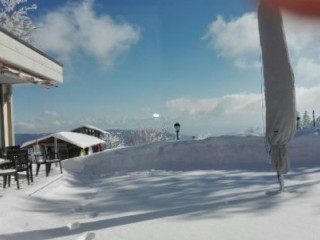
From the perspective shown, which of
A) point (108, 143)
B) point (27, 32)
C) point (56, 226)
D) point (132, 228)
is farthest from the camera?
point (108, 143)

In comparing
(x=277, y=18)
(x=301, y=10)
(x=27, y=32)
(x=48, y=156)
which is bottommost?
(x=48, y=156)

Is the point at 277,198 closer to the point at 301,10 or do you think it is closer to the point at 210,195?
the point at 210,195

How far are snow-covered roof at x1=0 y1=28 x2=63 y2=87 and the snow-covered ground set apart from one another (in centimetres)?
292

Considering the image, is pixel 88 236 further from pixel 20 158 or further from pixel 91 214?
pixel 20 158

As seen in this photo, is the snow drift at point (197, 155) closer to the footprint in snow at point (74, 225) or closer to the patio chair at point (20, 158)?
the patio chair at point (20, 158)

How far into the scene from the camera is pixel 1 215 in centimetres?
622

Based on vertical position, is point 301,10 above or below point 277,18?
above

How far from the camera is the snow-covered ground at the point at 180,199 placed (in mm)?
5484

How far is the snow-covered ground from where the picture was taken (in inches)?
216

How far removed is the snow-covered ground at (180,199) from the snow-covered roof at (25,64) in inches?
115

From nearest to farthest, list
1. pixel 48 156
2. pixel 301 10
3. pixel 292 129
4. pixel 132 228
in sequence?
pixel 132 228, pixel 292 129, pixel 301 10, pixel 48 156

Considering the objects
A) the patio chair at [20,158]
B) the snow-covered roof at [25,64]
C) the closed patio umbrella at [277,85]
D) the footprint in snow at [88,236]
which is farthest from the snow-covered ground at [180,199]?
the snow-covered roof at [25,64]

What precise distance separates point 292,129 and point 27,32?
23.5m

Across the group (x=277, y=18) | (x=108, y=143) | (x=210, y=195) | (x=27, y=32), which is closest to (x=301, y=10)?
(x=277, y=18)
